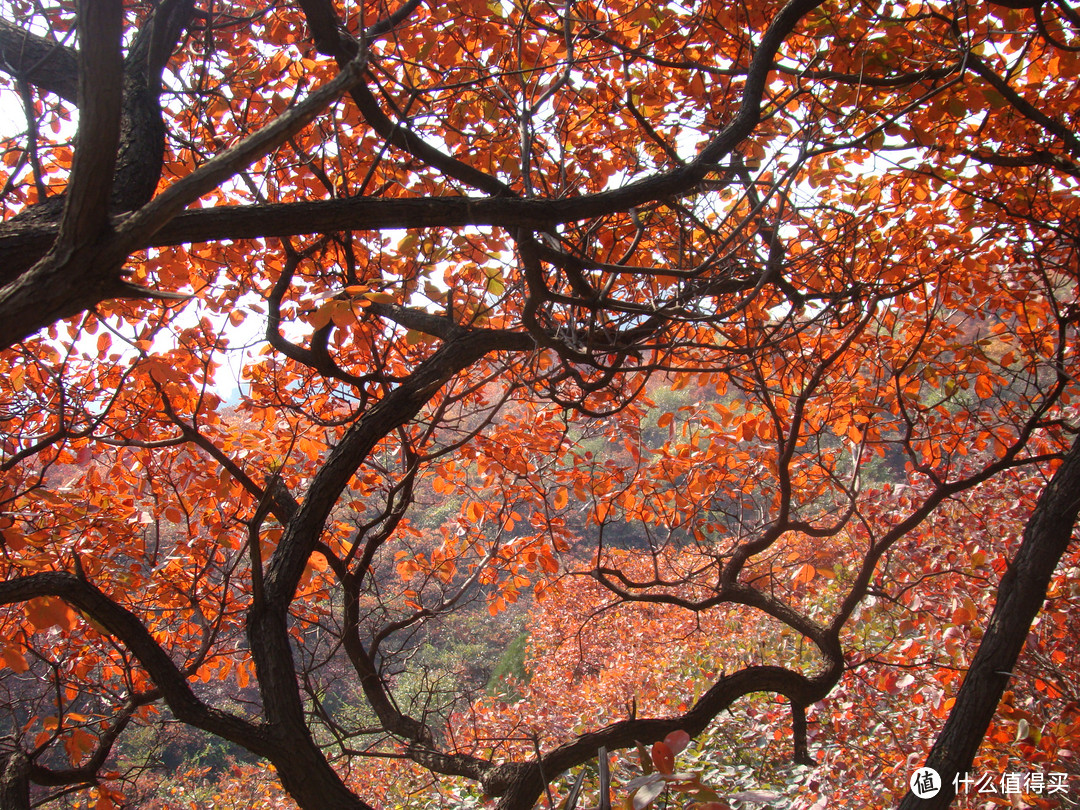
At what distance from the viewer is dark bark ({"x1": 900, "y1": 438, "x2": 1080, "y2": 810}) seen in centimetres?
227

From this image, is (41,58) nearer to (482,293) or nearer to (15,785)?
(482,293)

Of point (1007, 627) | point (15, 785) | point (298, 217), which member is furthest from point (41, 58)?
point (1007, 627)

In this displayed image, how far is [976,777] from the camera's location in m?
2.82

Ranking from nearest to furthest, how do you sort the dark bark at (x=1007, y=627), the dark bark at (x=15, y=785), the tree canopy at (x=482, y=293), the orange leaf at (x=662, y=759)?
1. the orange leaf at (x=662, y=759)
2. the tree canopy at (x=482, y=293)
3. the dark bark at (x=15, y=785)
4. the dark bark at (x=1007, y=627)

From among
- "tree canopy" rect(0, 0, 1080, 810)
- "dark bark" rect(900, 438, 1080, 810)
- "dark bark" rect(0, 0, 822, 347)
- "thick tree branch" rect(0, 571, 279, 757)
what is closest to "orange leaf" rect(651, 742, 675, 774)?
"tree canopy" rect(0, 0, 1080, 810)

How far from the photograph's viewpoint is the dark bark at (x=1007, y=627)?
7.44 ft

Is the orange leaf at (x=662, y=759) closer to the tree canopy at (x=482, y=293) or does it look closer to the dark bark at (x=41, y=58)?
the tree canopy at (x=482, y=293)

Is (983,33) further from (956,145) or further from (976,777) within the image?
(976,777)

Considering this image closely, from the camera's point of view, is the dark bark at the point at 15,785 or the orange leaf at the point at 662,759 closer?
the orange leaf at the point at 662,759

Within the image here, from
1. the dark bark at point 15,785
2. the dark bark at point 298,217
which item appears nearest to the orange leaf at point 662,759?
the dark bark at point 298,217

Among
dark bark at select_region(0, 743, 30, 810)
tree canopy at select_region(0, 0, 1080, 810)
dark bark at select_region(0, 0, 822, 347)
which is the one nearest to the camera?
dark bark at select_region(0, 0, 822, 347)

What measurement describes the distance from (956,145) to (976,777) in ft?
8.76

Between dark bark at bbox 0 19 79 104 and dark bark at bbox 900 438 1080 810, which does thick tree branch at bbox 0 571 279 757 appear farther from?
dark bark at bbox 900 438 1080 810

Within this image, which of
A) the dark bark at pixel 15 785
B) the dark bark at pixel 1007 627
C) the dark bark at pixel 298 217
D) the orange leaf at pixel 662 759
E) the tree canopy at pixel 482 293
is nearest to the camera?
the orange leaf at pixel 662 759
